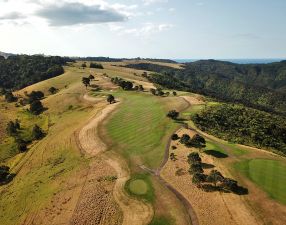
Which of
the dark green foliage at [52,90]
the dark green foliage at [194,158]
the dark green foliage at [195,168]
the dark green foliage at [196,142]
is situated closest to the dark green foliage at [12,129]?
the dark green foliage at [52,90]

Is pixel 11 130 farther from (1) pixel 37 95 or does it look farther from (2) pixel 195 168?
(2) pixel 195 168

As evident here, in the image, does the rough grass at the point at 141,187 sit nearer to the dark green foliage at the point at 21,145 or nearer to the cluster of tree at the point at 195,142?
the cluster of tree at the point at 195,142

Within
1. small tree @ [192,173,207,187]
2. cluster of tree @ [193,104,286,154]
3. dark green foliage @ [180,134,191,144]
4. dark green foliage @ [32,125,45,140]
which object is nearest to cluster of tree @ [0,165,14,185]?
dark green foliage @ [32,125,45,140]

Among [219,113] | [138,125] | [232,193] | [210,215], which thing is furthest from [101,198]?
[219,113]

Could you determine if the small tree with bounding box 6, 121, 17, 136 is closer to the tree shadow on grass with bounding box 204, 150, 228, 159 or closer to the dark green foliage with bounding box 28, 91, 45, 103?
the dark green foliage with bounding box 28, 91, 45, 103

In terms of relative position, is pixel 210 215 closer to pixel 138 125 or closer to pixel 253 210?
pixel 253 210

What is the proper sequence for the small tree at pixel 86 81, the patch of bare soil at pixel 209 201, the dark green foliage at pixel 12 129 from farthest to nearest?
the small tree at pixel 86 81
the dark green foliage at pixel 12 129
the patch of bare soil at pixel 209 201
